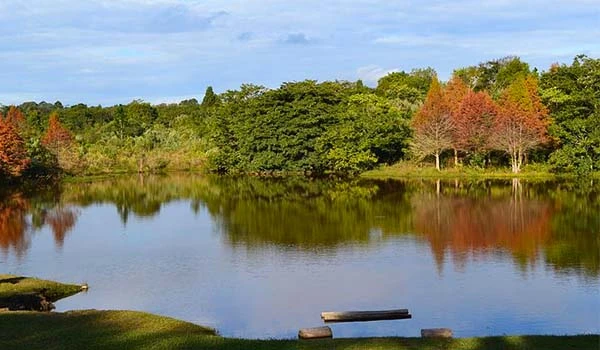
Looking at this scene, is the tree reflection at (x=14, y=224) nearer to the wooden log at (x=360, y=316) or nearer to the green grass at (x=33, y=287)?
the green grass at (x=33, y=287)

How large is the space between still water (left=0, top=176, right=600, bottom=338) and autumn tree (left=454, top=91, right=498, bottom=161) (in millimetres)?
8512

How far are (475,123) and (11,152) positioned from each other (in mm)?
33715

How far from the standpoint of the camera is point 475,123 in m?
50.3

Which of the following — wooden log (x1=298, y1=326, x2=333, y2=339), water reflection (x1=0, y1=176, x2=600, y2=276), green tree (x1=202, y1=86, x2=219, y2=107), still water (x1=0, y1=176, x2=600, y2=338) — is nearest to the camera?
wooden log (x1=298, y1=326, x2=333, y2=339)

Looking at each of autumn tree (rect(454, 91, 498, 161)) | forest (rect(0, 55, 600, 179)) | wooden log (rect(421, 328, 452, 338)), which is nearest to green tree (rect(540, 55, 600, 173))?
forest (rect(0, 55, 600, 179))

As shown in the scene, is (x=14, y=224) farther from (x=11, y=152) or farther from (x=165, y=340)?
(x=165, y=340)

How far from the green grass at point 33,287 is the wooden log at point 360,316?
7.42 metres

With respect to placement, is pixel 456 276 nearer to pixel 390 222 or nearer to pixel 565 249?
pixel 565 249

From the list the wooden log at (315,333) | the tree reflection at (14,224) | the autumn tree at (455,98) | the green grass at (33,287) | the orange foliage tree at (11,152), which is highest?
the autumn tree at (455,98)

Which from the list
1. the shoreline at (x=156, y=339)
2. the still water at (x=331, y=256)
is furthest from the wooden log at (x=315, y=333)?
the still water at (x=331, y=256)

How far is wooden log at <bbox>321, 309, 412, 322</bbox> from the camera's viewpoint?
14.8m

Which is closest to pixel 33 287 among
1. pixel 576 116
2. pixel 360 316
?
pixel 360 316

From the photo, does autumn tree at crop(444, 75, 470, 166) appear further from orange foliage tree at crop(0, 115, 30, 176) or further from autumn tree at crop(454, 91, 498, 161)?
orange foliage tree at crop(0, 115, 30, 176)

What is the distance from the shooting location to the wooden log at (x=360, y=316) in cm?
1484
